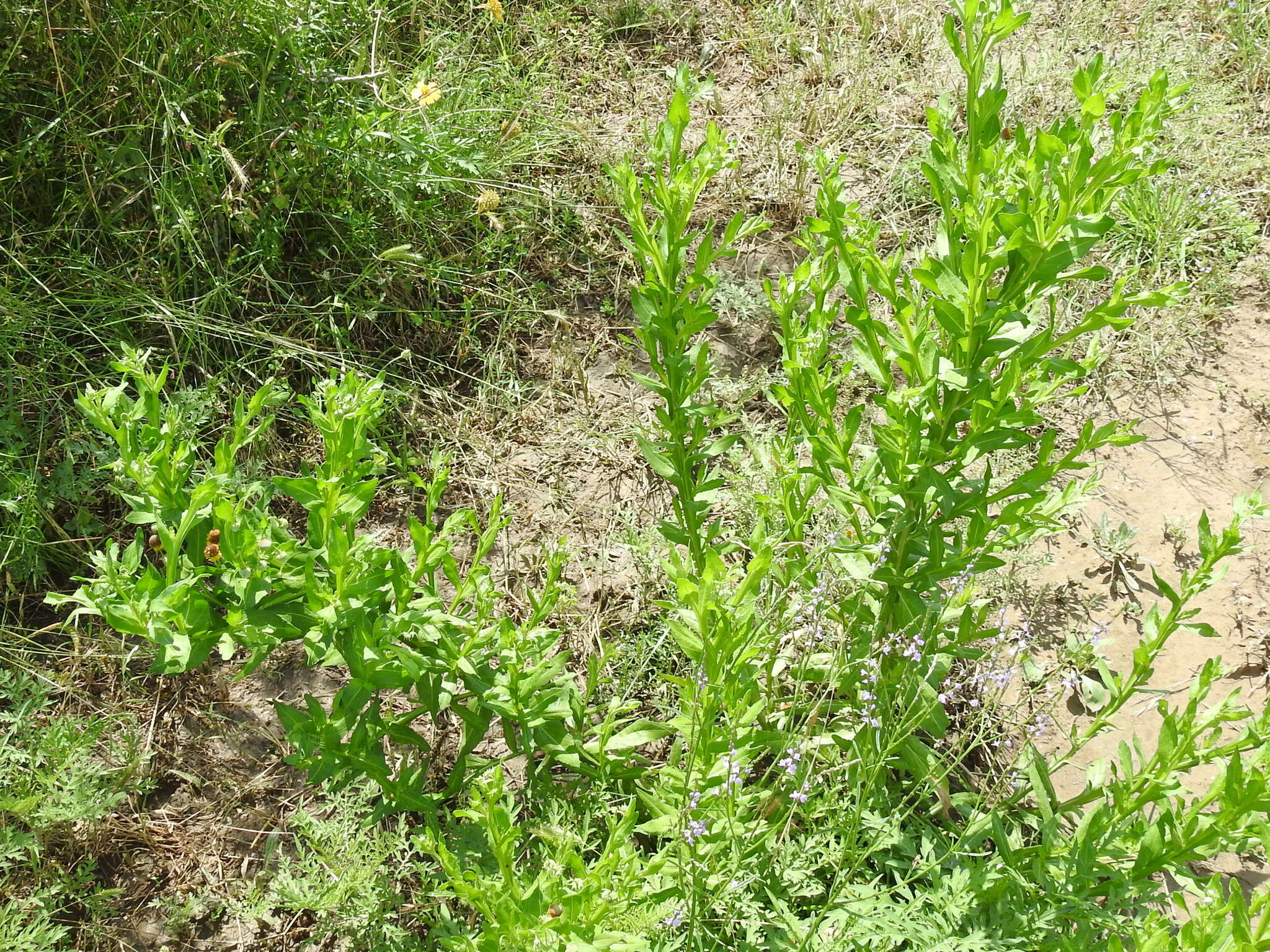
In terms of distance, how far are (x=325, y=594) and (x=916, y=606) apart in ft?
3.63

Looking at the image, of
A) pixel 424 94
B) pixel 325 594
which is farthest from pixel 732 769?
pixel 424 94

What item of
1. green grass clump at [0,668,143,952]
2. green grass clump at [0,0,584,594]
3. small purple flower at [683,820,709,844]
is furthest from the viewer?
green grass clump at [0,0,584,594]

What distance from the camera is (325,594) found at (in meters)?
1.70

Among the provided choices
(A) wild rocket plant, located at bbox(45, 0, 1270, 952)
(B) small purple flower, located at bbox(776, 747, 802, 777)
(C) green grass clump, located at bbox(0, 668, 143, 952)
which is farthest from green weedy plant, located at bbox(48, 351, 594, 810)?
(C) green grass clump, located at bbox(0, 668, 143, 952)

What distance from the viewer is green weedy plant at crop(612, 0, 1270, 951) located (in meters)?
1.68

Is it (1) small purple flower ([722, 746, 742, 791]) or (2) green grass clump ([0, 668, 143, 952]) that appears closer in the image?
(1) small purple flower ([722, 746, 742, 791])

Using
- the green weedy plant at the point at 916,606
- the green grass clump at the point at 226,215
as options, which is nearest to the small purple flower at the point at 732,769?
the green weedy plant at the point at 916,606

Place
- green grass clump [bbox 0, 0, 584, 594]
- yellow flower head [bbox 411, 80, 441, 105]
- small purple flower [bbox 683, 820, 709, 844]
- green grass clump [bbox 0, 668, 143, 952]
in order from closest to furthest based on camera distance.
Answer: small purple flower [bbox 683, 820, 709, 844] < green grass clump [bbox 0, 668, 143, 952] < green grass clump [bbox 0, 0, 584, 594] < yellow flower head [bbox 411, 80, 441, 105]

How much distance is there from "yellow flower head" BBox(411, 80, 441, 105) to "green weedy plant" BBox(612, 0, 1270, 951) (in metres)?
1.42

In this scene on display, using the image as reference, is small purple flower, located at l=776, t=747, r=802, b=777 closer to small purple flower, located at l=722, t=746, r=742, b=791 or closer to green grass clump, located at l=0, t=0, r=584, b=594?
small purple flower, located at l=722, t=746, r=742, b=791

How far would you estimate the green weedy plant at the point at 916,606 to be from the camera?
1679 millimetres

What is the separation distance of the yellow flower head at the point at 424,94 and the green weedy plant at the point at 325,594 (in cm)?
147

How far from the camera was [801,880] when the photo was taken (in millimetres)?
1931

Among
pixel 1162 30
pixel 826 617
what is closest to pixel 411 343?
pixel 826 617
